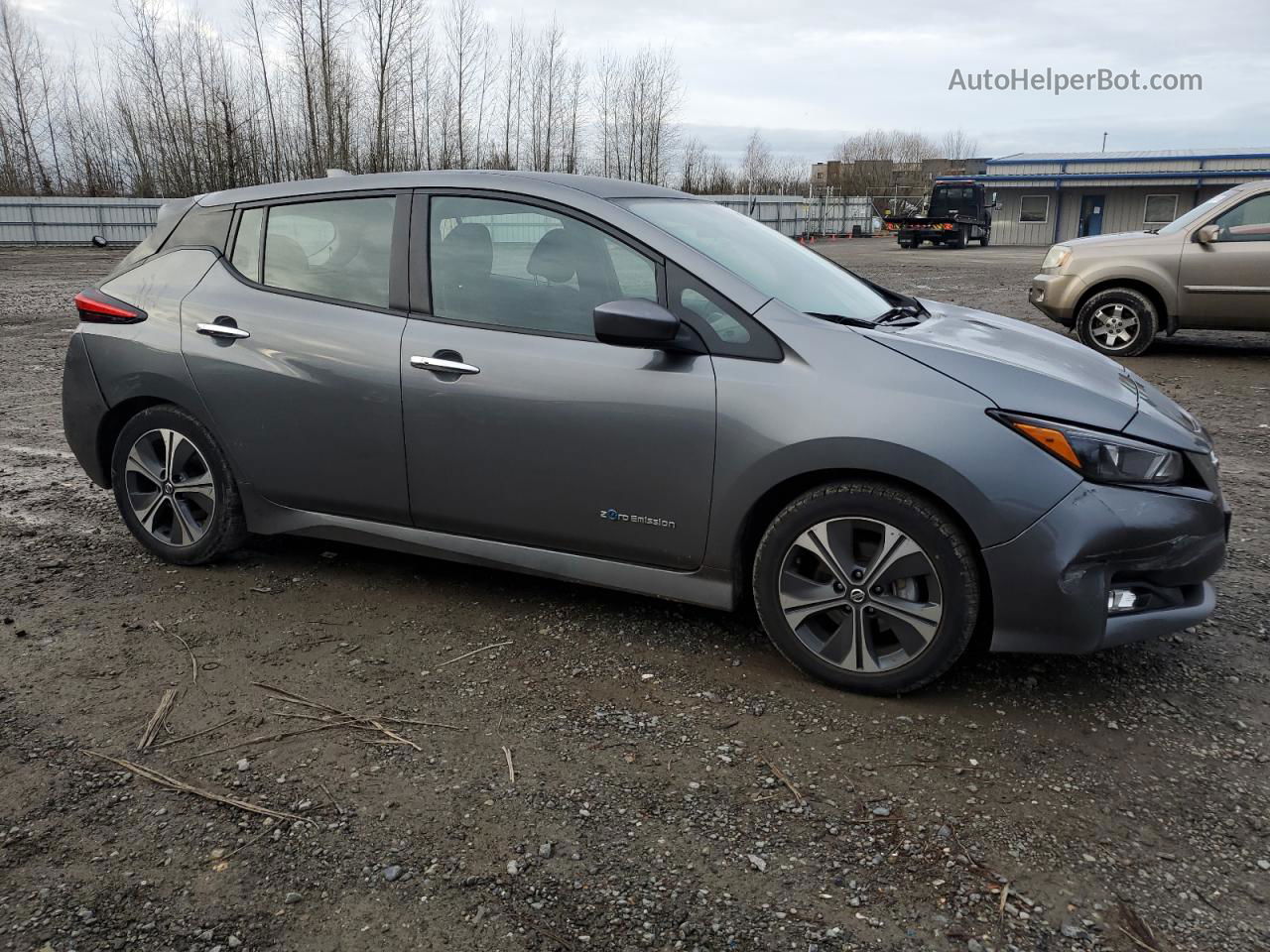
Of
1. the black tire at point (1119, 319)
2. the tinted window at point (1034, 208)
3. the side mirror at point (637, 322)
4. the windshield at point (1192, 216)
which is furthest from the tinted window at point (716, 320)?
the tinted window at point (1034, 208)

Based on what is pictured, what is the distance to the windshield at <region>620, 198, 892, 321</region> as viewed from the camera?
365cm

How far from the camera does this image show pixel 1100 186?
148ft

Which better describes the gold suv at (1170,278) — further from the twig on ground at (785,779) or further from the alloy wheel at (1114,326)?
the twig on ground at (785,779)

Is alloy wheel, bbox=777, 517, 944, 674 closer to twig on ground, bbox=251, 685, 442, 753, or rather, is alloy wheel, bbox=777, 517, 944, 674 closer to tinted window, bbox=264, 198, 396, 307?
twig on ground, bbox=251, 685, 442, 753

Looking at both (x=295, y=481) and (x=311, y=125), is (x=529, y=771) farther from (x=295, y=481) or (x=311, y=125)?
(x=311, y=125)

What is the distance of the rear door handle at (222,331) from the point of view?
162 inches

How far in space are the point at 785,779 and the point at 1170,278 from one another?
9089mm

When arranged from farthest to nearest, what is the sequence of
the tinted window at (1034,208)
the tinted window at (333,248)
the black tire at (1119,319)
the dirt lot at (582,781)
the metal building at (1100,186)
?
the tinted window at (1034,208) < the metal building at (1100,186) < the black tire at (1119,319) < the tinted window at (333,248) < the dirt lot at (582,781)

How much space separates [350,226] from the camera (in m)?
4.07

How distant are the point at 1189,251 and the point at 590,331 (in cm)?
863

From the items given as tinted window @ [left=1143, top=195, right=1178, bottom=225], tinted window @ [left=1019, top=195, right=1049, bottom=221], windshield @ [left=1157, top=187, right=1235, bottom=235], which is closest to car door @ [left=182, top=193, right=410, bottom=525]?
windshield @ [left=1157, top=187, right=1235, bottom=235]

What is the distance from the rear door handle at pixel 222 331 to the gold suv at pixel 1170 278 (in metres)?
8.83

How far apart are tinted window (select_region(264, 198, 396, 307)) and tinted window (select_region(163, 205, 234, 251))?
248 millimetres

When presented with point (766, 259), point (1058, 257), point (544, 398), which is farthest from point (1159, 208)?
point (544, 398)
